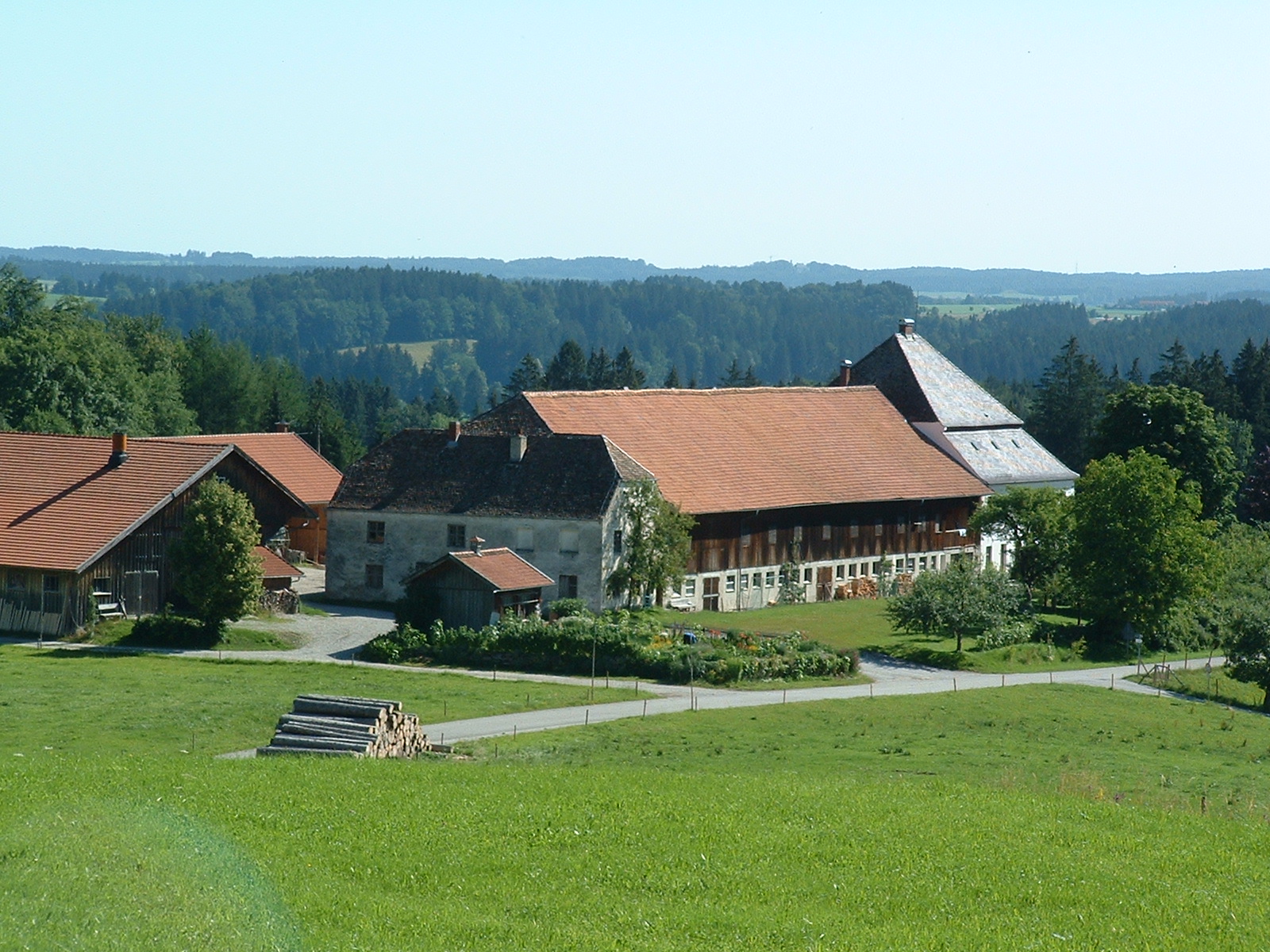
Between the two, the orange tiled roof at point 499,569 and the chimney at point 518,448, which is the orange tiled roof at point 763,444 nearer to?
the chimney at point 518,448

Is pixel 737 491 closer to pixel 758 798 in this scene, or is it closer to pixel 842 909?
pixel 758 798

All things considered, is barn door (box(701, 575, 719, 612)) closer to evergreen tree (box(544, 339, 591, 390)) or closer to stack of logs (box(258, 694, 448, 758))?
stack of logs (box(258, 694, 448, 758))

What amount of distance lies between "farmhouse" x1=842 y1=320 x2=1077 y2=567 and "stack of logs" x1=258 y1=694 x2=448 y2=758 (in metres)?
44.1

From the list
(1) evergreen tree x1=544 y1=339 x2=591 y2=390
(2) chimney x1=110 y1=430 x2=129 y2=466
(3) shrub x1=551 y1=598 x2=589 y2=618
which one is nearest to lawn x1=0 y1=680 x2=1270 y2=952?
(3) shrub x1=551 y1=598 x2=589 y2=618

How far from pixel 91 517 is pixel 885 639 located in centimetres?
2391

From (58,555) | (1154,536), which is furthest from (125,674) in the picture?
(1154,536)

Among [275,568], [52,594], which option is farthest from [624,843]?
[275,568]

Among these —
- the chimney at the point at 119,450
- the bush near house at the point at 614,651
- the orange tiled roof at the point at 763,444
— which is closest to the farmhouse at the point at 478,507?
the orange tiled roof at the point at 763,444

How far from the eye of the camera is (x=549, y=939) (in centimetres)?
1755

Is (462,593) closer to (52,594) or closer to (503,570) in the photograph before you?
(503,570)

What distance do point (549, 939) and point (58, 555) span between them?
35.5m

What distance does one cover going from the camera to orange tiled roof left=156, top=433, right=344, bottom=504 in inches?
2813

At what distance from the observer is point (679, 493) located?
5881cm

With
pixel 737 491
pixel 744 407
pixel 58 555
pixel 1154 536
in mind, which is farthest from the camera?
pixel 744 407
